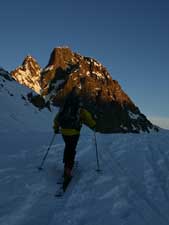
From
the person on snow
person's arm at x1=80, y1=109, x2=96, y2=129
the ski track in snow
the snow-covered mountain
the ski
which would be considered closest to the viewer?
the ski track in snow

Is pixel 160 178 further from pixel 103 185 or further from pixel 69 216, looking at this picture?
pixel 69 216

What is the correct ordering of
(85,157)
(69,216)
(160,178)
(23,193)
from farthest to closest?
(85,157) → (160,178) → (23,193) → (69,216)

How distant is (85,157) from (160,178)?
111 inches

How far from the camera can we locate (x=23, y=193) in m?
8.30

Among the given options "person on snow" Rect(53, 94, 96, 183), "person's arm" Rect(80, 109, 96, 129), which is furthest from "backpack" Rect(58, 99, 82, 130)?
"person's arm" Rect(80, 109, 96, 129)

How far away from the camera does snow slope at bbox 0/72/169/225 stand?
277 inches

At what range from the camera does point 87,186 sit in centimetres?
906

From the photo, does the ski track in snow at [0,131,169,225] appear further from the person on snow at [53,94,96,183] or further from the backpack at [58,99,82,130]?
the backpack at [58,99,82,130]

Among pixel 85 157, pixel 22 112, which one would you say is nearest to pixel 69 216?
pixel 85 157

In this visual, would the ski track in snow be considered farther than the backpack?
No

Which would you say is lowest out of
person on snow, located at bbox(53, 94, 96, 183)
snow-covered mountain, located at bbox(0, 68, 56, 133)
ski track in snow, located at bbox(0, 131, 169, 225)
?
ski track in snow, located at bbox(0, 131, 169, 225)

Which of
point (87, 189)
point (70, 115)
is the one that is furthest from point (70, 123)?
point (87, 189)

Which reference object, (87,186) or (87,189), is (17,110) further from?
(87,189)

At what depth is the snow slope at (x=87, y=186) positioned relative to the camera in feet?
23.1
